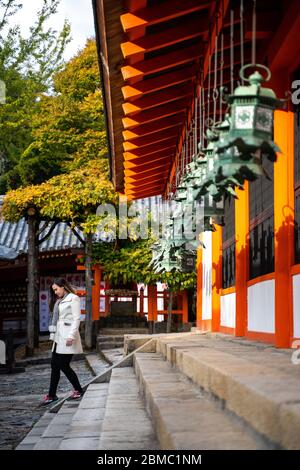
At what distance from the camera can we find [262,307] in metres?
6.89

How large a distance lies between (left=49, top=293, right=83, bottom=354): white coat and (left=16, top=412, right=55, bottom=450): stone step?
0.91 meters

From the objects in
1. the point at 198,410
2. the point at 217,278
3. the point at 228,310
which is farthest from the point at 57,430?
the point at 217,278

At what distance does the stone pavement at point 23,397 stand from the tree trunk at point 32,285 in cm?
182

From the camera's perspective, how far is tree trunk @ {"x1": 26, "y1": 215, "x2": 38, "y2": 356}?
1844cm

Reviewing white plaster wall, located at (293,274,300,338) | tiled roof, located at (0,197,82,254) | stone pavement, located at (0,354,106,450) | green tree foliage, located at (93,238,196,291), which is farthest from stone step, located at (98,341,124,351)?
white plaster wall, located at (293,274,300,338)

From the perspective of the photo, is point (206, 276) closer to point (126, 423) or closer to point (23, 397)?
point (23, 397)

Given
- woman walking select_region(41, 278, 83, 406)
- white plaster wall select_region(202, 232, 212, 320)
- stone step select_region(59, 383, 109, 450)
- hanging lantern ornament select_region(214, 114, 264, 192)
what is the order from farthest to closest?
white plaster wall select_region(202, 232, 212, 320) → woman walking select_region(41, 278, 83, 406) → stone step select_region(59, 383, 109, 450) → hanging lantern ornament select_region(214, 114, 264, 192)

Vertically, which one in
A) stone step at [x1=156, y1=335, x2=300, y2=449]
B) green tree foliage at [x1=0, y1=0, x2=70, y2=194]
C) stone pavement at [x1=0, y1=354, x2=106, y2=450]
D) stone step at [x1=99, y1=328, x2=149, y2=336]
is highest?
green tree foliage at [x1=0, y1=0, x2=70, y2=194]

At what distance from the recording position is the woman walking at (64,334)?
26.8 feet

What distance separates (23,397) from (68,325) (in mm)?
2456

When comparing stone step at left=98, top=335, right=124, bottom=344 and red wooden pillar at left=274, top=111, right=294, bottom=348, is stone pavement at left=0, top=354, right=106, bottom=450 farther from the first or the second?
red wooden pillar at left=274, top=111, right=294, bottom=348
